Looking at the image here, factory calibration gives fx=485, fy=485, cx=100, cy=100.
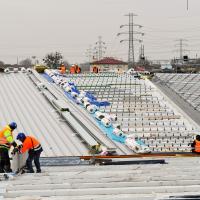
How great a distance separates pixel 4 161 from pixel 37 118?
6886 mm

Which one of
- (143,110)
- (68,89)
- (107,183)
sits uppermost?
(68,89)

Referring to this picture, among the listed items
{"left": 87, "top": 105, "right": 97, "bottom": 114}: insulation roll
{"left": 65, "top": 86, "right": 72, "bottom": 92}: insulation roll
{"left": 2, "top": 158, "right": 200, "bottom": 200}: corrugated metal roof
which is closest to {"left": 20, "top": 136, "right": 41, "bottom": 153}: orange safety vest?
{"left": 2, "top": 158, "right": 200, "bottom": 200}: corrugated metal roof

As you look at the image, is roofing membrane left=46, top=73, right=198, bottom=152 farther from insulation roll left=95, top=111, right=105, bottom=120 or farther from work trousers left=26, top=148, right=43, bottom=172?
work trousers left=26, top=148, right=43, bottom=172

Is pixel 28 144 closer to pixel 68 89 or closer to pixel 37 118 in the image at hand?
pixel 37 118

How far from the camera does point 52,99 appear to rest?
18156 millimetres

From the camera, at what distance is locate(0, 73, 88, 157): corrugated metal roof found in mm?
12844

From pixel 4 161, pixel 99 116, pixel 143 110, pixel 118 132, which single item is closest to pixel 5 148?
pixel 4 161

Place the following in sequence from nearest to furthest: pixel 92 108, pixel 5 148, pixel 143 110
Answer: pixel 5 148 < pixel 92 108 < pixel 143 110

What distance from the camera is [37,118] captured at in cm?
1583

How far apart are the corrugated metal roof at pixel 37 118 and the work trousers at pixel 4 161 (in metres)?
2.91

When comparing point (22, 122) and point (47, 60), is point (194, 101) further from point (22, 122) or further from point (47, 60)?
point (47, 60)

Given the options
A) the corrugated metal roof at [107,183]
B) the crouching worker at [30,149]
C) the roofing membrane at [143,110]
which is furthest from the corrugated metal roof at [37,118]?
the corrugated metal roof at [107,183]

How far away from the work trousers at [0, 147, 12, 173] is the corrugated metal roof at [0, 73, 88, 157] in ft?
9.55

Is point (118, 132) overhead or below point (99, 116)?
below
